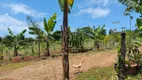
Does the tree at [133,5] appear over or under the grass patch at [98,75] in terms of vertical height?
over

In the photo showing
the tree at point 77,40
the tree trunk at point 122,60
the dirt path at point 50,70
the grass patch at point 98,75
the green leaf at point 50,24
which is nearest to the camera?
the tree trunk at point 122,60

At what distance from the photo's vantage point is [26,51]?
30203 mm

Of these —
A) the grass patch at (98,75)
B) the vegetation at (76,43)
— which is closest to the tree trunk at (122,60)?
the vegetation at (76,43)

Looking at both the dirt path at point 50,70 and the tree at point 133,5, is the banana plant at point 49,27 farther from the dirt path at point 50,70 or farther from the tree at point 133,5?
the tree at point 133,5

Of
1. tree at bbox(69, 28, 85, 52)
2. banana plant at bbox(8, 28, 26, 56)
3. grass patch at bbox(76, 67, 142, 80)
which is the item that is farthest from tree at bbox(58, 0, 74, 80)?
banana plant at bbox(8, 28, 26, 56)

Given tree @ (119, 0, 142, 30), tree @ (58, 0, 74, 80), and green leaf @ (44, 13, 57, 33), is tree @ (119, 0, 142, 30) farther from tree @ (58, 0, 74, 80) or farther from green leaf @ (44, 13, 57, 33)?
green leaf @ (44, 13, 57, 33)

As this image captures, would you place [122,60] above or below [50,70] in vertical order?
above

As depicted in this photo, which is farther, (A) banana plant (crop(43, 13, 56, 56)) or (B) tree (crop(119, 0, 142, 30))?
(A) banana plant (crop(43, 13, 56, 56))

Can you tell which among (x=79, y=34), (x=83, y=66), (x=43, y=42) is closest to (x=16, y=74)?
(x=83, y=66)

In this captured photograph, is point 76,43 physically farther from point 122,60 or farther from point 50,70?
point 122,60

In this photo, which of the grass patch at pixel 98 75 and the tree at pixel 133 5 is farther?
the grass patch at pixel 98 75

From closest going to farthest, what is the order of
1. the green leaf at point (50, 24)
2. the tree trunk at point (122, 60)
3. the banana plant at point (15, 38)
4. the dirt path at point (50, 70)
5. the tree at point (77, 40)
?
the tree trunk at point (122, 60), the dirt path at point (50, 70), the green leaf at point (50, 24), the tree at point (77, 40), the banana plant at point (15, 38)

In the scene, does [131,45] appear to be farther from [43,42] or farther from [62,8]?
[43,42]

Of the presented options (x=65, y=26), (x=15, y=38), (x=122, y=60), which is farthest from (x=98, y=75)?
(x=15, y=38)
